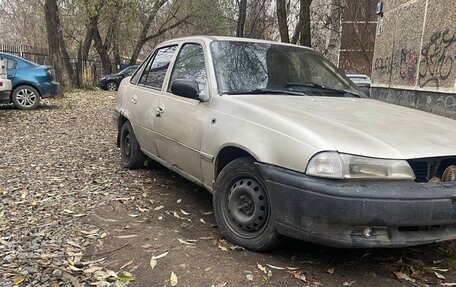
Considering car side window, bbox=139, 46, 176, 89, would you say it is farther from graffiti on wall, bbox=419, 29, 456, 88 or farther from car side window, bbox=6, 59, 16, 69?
car side window, bbox=6, 59, 16, 69

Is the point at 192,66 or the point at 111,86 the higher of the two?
the point at 192,66

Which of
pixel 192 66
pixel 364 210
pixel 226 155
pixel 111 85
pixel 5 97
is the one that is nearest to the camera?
pixel 364 210

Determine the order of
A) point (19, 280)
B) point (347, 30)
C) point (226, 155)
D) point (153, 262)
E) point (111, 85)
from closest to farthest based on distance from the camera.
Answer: point (19, 280) → point (153, 262) → point (226, 155) → point (111, 85) → point (347, 30)

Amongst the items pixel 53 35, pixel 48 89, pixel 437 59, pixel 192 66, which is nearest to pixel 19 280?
pixel 192 66

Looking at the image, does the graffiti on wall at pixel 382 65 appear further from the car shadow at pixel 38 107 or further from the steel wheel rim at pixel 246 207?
the steel wheel rim at pixel 246 207

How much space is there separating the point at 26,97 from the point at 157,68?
8212mm

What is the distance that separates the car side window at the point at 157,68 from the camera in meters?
4.95

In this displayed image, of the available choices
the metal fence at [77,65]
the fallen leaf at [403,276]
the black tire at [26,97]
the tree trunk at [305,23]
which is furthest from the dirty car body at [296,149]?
the metal fence at [77,65]

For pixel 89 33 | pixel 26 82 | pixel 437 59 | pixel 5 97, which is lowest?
pixel 5 97

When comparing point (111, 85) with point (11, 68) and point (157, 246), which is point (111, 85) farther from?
point (157, 246)

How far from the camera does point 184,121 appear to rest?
409 cm

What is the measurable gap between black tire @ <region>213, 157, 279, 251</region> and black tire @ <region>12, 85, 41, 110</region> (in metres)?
10.1

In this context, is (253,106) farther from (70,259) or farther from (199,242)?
(70,259)

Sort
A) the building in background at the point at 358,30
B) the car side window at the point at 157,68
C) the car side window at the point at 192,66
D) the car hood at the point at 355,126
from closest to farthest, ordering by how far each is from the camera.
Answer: the car hood at the point at 355,126, the car side window at the point at 192,66, the car side window at the point at 157,68, the building in background at the point at 358,30
